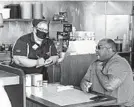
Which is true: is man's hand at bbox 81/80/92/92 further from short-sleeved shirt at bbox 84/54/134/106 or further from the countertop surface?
the countertop surface

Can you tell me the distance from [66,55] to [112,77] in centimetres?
208

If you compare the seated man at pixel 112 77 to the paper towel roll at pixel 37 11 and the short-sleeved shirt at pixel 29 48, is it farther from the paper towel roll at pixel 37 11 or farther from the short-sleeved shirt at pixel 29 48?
the paper towel roll at pixel 37 11

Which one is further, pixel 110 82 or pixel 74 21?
pixel 74 21

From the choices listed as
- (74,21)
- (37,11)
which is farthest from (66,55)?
(74,21)

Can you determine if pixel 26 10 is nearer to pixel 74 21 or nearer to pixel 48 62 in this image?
pixel 74 21

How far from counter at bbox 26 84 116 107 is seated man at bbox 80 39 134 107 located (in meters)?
0.15

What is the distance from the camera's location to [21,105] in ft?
5.52

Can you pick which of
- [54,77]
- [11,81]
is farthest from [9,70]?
[54,77]

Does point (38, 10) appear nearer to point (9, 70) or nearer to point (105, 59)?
point (105, 59)

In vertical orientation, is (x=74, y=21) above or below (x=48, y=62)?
above

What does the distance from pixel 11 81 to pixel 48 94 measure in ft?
3.54

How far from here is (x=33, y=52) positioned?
165 inches

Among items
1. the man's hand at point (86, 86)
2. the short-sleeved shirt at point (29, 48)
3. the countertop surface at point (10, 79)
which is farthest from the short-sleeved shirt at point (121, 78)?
the short-sleeved shirt at point (29, 48)

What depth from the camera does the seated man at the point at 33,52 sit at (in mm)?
4070
